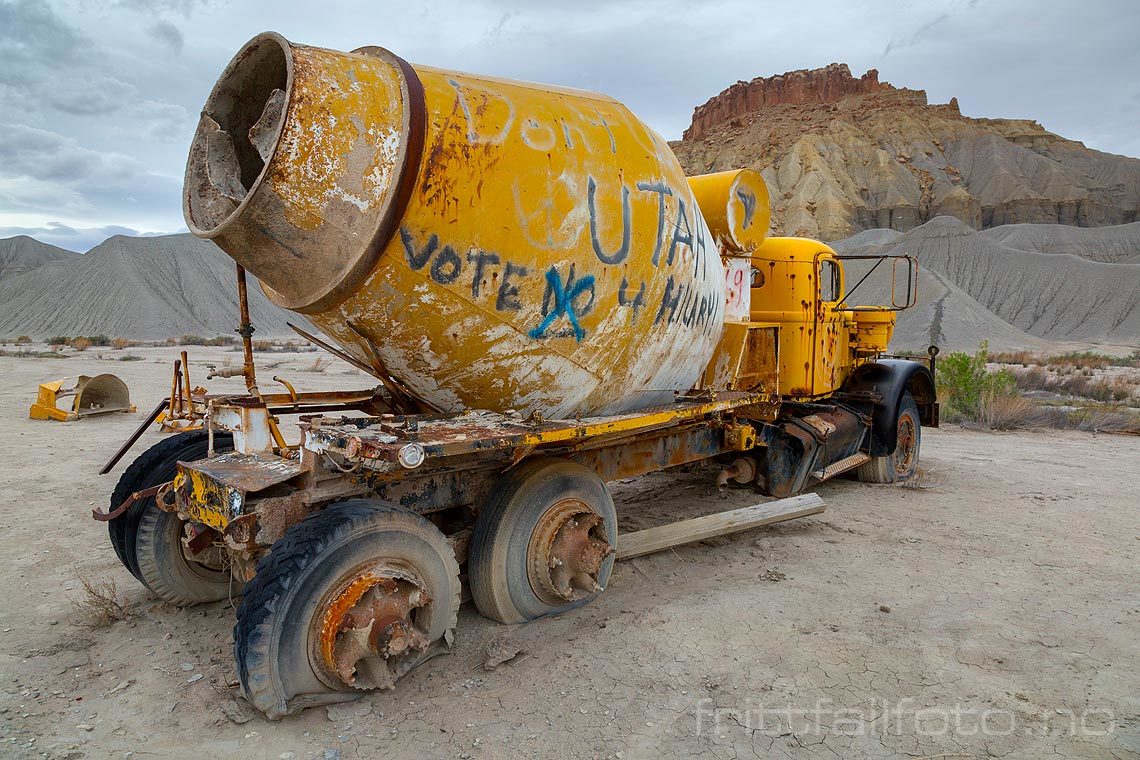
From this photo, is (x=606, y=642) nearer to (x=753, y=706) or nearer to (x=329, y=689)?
(x=753, y=706)

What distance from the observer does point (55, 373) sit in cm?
1773

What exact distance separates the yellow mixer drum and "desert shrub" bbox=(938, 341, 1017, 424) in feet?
35.0

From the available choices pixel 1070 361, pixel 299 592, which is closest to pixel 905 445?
pixel 299 592

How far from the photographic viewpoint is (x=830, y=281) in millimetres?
7211

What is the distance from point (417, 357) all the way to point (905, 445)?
6725mm

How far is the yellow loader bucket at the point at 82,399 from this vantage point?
1086 centimetres

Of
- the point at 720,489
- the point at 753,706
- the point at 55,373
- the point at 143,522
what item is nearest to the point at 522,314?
the point at 753,706

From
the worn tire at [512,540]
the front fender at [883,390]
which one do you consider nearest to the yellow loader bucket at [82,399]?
the worn tire at [512,540]

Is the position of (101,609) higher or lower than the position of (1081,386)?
lower

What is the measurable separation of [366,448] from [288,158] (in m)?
1.36

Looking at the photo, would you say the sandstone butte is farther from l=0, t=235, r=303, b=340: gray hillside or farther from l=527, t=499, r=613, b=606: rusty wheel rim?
l=527, t=499, r=613, b=606: rusty wheel rim

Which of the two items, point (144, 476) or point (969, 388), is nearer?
point (144, 476)

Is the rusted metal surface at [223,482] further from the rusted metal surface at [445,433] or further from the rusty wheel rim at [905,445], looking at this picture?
the rusty wheel rim at [905,445]

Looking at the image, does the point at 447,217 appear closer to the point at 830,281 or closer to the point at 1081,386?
the point at 830,281
